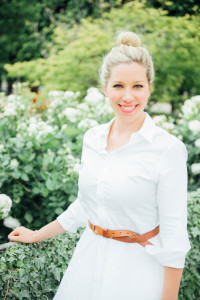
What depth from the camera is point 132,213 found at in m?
1.48

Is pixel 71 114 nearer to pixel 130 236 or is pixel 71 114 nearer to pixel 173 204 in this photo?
pixel 130 236

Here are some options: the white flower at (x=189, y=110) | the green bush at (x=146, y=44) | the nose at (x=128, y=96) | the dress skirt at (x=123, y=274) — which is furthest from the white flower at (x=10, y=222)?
the green bush at (x=146, y=44)

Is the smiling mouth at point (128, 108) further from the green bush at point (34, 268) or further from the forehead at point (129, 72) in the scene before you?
the green bush at point (34, 268)

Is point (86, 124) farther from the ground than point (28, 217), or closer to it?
farther from the ground

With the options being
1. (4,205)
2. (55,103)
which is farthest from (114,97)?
(55,103)

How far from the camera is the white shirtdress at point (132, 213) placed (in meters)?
1.38

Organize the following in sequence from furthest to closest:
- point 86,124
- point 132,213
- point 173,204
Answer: point 86,124 → point 132,213 → point 173,204

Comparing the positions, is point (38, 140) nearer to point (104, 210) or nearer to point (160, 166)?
point (104, 210)

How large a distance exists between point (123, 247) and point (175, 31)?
23.1ft

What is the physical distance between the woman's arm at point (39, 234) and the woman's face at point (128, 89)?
0.73 metres

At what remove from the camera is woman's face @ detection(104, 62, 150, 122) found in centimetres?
150

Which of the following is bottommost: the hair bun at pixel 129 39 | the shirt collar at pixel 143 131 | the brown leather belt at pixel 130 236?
the brown leather belt at pixel 130 236

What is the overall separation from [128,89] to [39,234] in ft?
3.03

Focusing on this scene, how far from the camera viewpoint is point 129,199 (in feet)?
4.76
